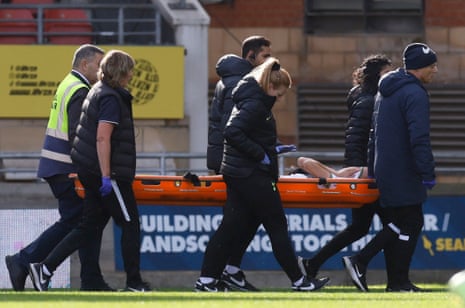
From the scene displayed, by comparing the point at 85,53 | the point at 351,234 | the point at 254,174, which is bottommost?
the point at 351,234

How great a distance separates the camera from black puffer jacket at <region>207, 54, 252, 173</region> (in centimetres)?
1231

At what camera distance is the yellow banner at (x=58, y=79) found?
18359 mm

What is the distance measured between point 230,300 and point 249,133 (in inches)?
60.2

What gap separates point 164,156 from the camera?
16.2m

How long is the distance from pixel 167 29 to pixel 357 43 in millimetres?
4868

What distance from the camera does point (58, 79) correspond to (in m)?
18.4

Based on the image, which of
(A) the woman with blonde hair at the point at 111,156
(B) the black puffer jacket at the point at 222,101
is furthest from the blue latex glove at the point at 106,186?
(B) the black puffer jacket at the point at 222,101

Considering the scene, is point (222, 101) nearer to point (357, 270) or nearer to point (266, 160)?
point (266, 160)

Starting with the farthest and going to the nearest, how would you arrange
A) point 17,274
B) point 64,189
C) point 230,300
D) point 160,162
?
point 160,162, point 64,189, point 17,274, point 230,300

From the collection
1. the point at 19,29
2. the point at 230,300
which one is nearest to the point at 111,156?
the point at 230,300

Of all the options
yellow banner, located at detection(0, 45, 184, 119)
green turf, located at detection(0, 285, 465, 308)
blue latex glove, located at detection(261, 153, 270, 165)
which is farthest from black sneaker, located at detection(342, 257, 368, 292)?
yellow banner, located at detection(0, 45, 184, 119)

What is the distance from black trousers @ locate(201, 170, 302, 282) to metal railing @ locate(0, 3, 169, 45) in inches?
282

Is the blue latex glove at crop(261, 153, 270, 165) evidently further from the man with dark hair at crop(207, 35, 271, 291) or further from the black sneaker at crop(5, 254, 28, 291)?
the black sneaker at crop(5, 254, 28, 291)

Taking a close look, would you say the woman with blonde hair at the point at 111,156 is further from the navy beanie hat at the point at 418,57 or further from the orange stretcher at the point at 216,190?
the navy beanie hat at the point at 418,57
